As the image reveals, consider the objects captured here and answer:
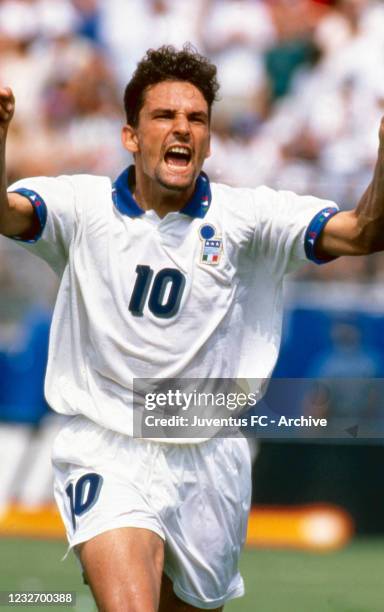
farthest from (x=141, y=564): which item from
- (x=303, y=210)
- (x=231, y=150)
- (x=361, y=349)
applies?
(x=231, y=150)

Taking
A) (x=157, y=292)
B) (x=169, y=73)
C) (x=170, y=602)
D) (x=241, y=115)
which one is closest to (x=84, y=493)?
(x=170, y=602)

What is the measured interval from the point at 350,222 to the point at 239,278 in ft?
1.64

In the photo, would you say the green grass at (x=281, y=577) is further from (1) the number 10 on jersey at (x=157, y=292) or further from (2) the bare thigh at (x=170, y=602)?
(1) the number 10 on jersey at (x=157, y=292)

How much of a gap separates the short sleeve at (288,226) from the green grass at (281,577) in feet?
8.88

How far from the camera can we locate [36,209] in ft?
15.6

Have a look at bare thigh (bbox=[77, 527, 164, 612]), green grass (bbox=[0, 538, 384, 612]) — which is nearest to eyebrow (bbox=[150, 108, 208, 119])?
bare thigh (bbox=[77, 527, 164, 612])

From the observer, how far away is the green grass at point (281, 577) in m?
7.43

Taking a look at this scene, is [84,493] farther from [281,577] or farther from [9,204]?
[281,577]

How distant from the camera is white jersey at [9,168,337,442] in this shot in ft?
15.9

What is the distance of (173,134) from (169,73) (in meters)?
0.29

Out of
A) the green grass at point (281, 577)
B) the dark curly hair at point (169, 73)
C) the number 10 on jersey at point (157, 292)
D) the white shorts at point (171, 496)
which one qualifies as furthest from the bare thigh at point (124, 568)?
the green grass at point (281, 577)

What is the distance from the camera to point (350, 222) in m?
4.75

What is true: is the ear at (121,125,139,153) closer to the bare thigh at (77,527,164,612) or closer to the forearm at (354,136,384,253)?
the forearm at (354,136,384,253)

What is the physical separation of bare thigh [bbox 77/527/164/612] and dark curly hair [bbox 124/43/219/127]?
5.00 ft
